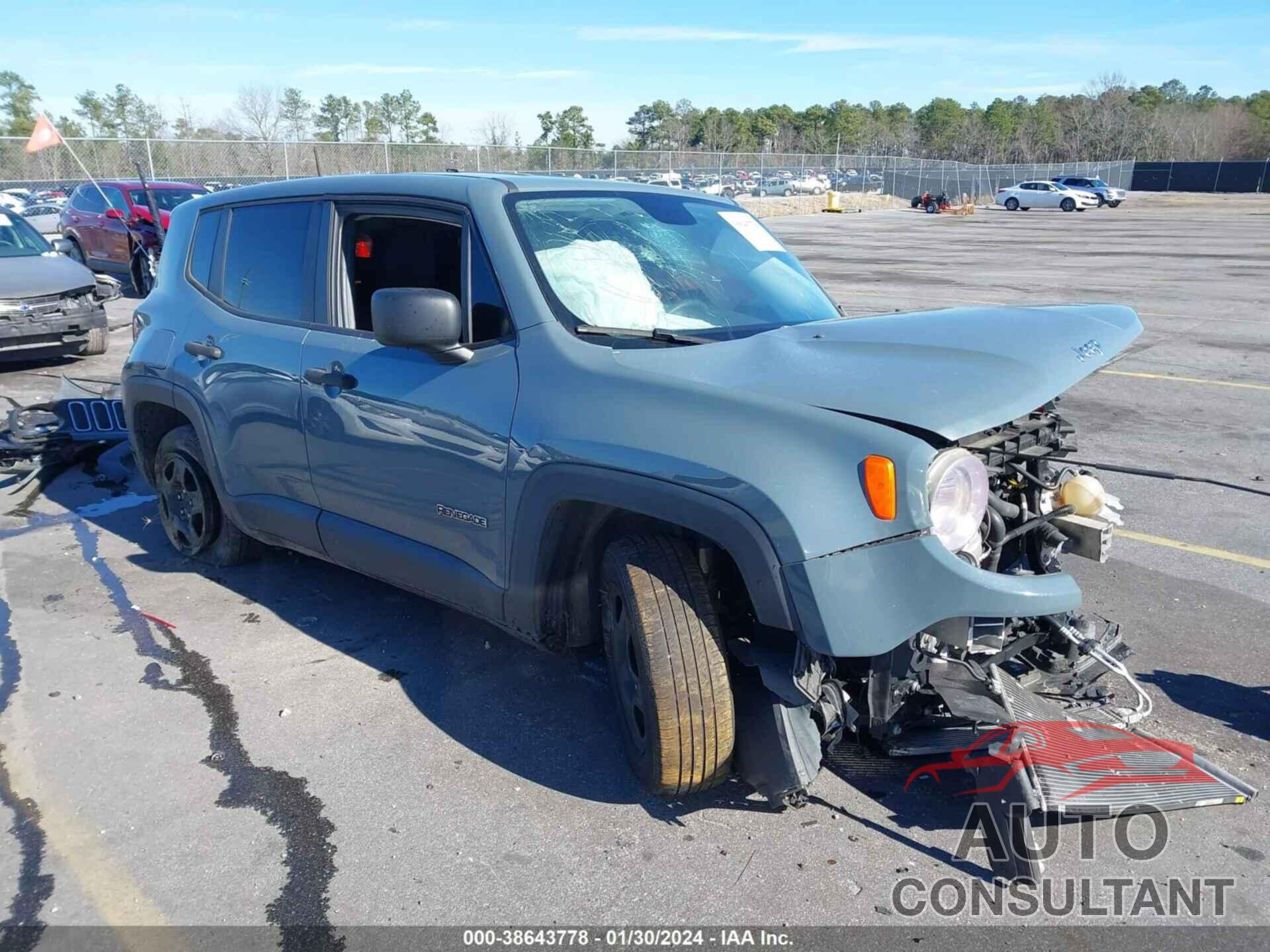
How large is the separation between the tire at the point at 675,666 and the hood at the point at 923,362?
0.57 meters

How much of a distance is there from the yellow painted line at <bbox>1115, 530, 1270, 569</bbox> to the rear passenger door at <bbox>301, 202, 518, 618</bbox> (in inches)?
149

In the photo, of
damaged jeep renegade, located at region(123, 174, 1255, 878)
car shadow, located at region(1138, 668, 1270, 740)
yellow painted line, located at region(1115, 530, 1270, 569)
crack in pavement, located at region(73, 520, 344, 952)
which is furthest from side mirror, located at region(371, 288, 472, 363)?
yellow painted line, located at region(1115, 530, 1270, 569)

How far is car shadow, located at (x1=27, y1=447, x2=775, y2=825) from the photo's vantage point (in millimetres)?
3293

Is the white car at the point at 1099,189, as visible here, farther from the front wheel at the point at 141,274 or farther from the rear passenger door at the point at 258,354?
the rear passenger door at the point at 258,354

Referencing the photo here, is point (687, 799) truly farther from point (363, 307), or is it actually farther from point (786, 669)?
point (363, 307)

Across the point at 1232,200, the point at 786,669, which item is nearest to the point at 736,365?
the point at 786,669

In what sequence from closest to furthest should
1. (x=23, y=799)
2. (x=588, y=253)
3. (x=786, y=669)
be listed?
(x=786, y=669), (x=23, y=799), (x=588, y=253)

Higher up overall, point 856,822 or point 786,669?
point 786,669

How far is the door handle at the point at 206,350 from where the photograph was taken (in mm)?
4531

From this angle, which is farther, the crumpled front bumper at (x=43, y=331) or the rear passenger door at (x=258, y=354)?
the crumpled front bumper at (x=43, y=331)

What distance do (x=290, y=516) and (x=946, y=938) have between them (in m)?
3.09

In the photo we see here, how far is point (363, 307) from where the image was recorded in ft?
13.6

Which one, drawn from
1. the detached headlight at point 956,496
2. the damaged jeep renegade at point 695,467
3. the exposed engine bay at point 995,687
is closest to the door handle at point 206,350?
the damaged jeep renegade at point 695,467

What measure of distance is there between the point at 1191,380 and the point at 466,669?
823 centimetres
